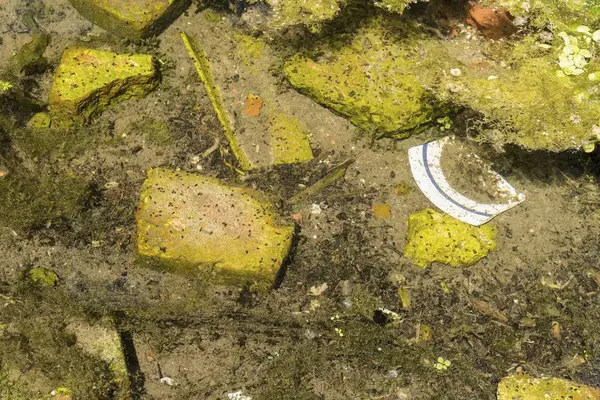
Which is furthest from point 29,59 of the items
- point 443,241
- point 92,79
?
point 443,241

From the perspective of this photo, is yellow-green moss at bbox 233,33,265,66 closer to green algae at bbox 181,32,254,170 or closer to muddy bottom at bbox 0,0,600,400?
muddy bottom at bbox 0,0,600,400

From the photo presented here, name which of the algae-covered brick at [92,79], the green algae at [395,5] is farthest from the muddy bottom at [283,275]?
the green algae at [395,5]

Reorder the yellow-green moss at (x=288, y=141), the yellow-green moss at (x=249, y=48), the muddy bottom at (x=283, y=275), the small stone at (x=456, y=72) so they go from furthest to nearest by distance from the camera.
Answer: the yellow-green moss at (x=249, y=48) < the yellow-green moss at (x=288, y=141) < the small stone at (x=456, y=72) < the muddy bottom at (x=283, y=275)

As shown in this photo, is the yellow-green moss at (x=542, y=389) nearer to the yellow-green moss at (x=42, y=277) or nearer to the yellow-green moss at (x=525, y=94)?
the yellow-green moss at (x=525, y=94)

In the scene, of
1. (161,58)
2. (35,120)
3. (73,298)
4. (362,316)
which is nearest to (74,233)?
(73,298)

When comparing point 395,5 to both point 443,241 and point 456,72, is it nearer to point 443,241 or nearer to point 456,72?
point 456,72

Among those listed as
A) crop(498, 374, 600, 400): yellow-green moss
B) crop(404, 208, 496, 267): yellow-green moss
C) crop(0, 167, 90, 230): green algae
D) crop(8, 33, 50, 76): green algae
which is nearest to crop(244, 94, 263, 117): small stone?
crop(0, 167, 90, 230): green algae

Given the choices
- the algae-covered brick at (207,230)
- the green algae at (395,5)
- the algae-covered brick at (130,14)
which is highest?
the algae-covered brick at (130,14)
